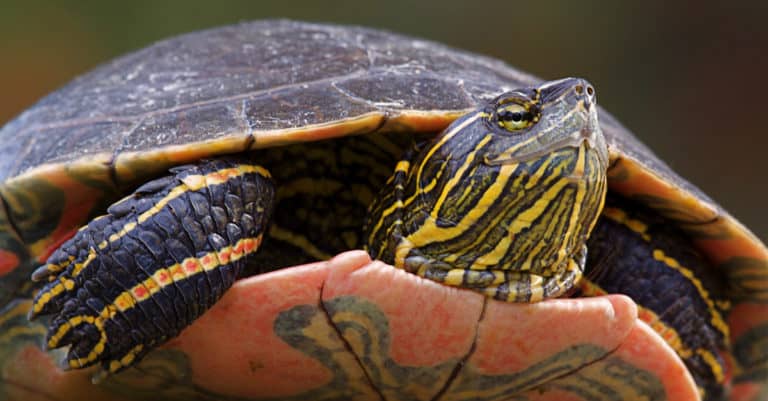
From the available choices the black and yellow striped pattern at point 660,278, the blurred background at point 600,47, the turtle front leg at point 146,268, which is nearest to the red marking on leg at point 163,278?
the turtle front leg at point 146,268

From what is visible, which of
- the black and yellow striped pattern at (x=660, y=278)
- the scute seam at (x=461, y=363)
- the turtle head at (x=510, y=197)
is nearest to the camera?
the turtle head at (x=510, y=197)

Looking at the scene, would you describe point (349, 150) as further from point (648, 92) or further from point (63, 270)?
point (648, 92)

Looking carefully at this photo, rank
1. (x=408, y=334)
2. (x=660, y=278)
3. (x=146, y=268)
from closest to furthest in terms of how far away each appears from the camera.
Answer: (x=146, y=268) < (x=408, y=334) < (x=660, y=278)

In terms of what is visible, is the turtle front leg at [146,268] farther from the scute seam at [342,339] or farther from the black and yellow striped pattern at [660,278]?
the black and yellow striped pattern at [660,278]

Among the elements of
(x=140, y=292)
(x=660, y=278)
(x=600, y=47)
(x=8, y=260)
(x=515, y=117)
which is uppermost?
(x=515, y=117)

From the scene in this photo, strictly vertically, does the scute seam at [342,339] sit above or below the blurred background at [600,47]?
above

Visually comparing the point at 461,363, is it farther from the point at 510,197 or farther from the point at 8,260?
the point at 8,260

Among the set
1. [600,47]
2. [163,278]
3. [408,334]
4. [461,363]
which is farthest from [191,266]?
[600,47]

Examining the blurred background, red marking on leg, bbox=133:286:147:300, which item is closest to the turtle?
red marking on leg, bbox=133:286:147:300

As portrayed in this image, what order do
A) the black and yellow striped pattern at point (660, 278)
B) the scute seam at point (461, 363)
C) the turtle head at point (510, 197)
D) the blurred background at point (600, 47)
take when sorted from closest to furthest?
the turtle head at point (510, 197), the scute seam at point (461, 363), the black and yellow striped pattern at point (660, 278), the blurred background at point (600, 47)
